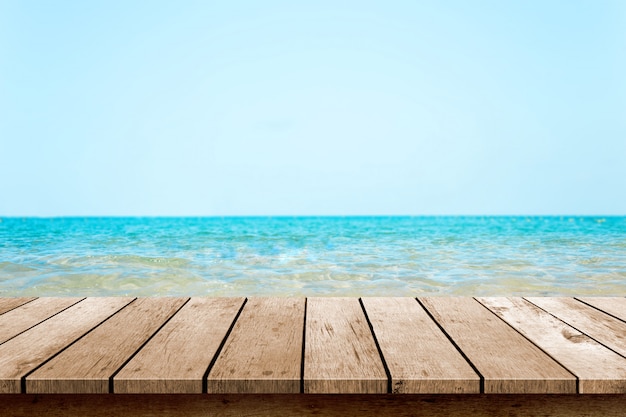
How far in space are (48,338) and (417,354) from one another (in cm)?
128

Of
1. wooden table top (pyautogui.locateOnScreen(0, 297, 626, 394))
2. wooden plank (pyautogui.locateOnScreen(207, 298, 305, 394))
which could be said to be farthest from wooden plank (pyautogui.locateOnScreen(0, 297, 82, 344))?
wooden plank (pyautogui.locateOnScreen(207, 298, 305, 394))

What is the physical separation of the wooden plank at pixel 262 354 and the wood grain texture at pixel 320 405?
94 mm

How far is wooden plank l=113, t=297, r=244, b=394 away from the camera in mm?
1354

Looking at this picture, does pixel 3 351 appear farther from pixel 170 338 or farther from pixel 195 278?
pixel 195 278

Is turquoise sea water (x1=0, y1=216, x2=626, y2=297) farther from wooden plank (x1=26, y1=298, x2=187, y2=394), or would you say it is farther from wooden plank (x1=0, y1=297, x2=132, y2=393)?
wooden plank (x1=26, y1=298, x2=187, y2=394)

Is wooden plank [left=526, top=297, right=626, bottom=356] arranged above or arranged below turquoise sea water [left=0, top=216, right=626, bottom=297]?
above

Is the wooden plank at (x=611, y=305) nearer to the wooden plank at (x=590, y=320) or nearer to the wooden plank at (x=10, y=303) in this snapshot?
the wooden plank at (x=590, y=320)

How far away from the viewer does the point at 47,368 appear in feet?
4.71

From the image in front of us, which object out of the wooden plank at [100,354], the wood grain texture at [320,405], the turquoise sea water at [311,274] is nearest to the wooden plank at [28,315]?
the wooden plank at [100,354]

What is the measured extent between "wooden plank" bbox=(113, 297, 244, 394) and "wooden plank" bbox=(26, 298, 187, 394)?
1.8 inches

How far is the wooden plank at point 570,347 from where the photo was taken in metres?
1.37

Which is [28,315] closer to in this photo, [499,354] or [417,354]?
[417,354]

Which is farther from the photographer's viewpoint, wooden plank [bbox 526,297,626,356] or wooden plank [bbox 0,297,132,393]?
wooden plank [bbox 526,297,626,356]

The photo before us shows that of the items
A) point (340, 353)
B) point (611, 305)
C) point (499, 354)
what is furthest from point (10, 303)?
point (611, 305)
